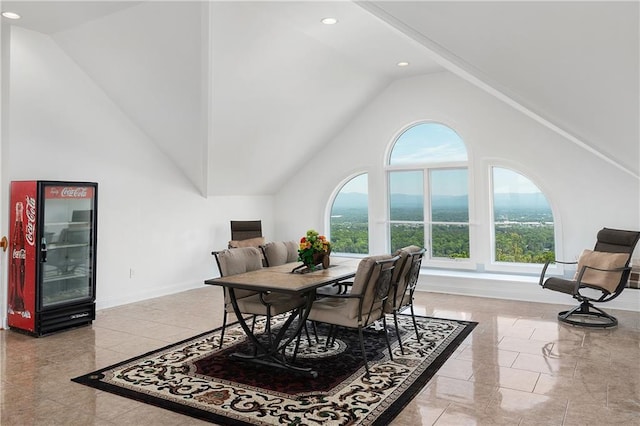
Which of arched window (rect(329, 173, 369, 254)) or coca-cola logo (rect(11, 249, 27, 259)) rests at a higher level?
arched window (rect(329, 173, 369, 254))

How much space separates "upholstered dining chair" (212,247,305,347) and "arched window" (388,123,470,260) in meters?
3.76

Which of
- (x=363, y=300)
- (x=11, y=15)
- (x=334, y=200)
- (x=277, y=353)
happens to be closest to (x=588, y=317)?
(x=363, y=300)

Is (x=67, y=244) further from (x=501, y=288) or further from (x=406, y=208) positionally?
(x=501, y=288)

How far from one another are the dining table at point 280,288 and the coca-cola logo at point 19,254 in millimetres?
2336

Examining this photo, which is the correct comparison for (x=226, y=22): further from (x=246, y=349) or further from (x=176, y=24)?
(x=246, y=349)

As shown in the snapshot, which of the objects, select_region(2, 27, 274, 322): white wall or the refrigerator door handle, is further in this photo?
select_region(2, 27, 274, 322): white wall

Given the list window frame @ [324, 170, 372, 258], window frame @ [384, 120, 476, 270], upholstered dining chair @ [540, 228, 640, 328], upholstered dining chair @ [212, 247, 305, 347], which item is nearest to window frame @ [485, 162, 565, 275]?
window frame @ [384, 120, 476, 270]

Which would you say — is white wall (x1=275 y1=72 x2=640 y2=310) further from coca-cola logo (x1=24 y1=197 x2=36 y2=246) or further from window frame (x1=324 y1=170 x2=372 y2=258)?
coca-cola logo (x1=24 y1=197 x2=36 y2=246)

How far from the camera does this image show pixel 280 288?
3332 millimetres

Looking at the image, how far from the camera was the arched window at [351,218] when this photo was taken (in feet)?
25.5

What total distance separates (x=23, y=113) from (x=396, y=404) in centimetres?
496

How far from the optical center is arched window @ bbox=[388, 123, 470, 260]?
22.5ft

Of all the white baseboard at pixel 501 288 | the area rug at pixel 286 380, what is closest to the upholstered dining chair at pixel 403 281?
the area rug at pixel 286 380

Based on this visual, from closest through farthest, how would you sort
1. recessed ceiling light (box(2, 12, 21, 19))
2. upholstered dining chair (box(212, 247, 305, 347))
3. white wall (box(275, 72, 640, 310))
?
upholstered dining chair (box(212, 247, 305, 347)) < recessed ceiling light (box(2, 12, 21, 19)) < white wall (box(275, 72, 640, 310))
